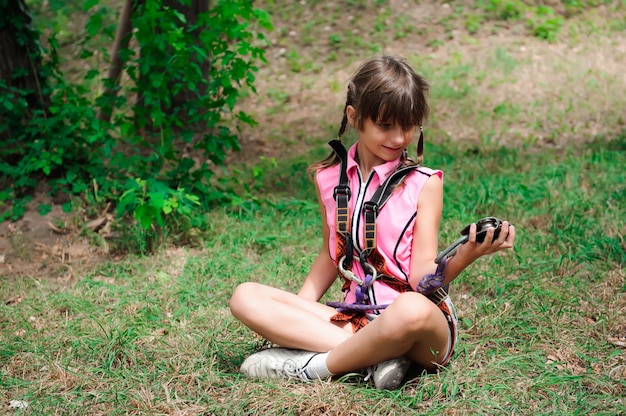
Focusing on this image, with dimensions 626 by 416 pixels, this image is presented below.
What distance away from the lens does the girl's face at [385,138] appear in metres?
2.60

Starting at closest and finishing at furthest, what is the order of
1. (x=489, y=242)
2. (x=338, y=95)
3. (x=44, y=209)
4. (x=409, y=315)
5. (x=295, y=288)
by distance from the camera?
(x=489, y=242), (x=409, y=315), (x=295, y=288), (x=44, y=209), (x=338, y=95)

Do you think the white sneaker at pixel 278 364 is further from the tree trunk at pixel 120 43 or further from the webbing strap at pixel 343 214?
the tree trunk at pixel 120 43

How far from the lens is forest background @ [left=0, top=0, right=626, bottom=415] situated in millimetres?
2658

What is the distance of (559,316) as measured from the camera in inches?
124

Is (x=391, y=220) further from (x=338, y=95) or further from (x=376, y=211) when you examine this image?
(x=338, y=95)

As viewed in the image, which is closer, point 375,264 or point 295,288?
point 375,264

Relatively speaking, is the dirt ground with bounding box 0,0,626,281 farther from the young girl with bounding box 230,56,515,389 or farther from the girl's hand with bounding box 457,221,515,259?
the girl's hand with bounding box 457,221,515,259

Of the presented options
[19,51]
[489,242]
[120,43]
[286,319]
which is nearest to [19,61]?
[19,51]

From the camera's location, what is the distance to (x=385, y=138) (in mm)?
2605

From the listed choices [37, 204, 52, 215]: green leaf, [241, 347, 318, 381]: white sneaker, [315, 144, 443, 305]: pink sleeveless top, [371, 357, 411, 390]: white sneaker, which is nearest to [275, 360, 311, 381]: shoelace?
[241, 347, 318, 381]: white sneaker

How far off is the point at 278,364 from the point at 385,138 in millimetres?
984

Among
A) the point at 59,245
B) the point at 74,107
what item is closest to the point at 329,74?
the point at 74,107

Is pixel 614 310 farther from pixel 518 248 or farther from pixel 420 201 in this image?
pixel 420 201

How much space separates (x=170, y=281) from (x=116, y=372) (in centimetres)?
105
